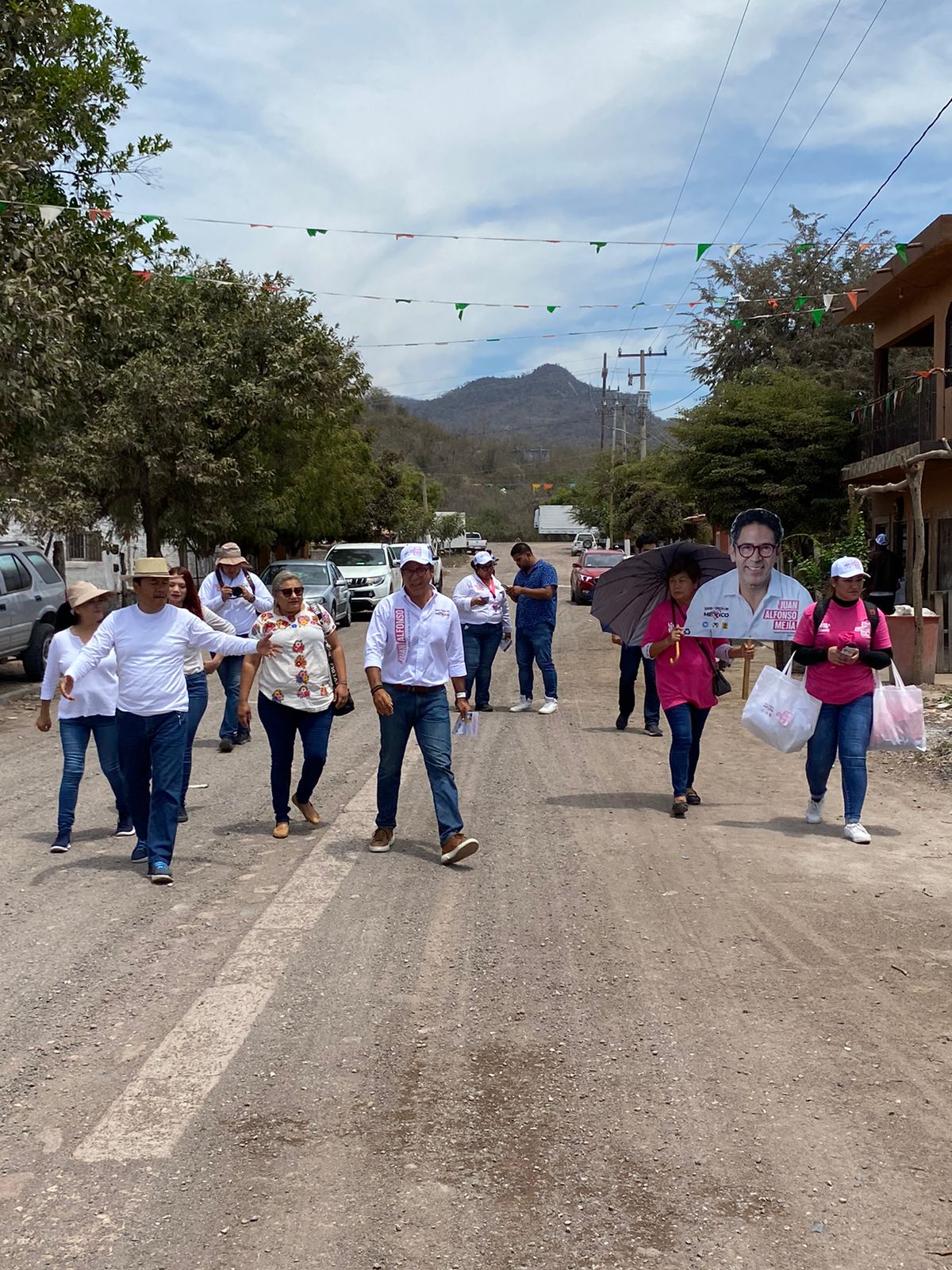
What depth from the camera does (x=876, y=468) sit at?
23.7 meters

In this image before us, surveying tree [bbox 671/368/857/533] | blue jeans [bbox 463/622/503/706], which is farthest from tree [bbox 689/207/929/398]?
blue jeans [bbox 463/622/503/706]

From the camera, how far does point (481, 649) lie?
45.1 feet

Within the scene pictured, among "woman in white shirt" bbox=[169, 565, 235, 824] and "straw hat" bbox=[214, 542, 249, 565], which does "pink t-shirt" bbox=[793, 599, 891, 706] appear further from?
"straw hat" bbox=[214, 542, 249, 565]

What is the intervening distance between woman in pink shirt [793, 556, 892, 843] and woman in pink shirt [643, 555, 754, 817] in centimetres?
69

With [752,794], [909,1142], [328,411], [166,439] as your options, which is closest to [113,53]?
[166,439]

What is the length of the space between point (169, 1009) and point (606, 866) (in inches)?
118

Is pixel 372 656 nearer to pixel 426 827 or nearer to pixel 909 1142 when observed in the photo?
pixel 426 827

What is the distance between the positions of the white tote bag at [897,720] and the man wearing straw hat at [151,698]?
14.3ft

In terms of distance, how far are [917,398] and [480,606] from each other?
11.9m

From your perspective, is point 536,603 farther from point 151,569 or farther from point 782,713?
point 151,569

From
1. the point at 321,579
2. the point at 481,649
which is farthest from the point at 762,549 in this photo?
the point at 321,579

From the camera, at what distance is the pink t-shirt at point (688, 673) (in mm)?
8703

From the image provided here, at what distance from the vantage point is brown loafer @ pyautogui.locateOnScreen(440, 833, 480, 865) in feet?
23.0

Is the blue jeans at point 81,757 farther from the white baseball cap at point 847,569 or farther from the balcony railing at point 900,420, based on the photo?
the balcony railing at point 900,420
